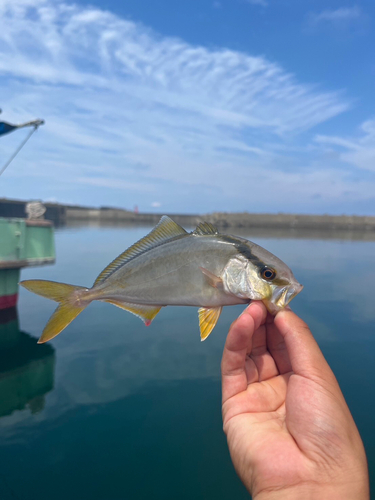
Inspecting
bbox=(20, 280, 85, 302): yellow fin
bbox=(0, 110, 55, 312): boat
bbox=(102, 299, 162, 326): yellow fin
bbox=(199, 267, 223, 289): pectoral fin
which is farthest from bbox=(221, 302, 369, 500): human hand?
bbox=(0, 110, 55, 312): boat

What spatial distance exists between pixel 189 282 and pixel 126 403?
7712 millimetres

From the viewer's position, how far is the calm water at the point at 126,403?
7.12 metres

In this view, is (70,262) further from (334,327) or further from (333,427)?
(333,427)

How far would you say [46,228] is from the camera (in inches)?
663

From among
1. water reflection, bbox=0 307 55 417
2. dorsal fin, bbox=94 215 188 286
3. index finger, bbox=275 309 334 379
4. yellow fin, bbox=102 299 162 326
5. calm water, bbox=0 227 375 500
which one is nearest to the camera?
index finger, bbox=275 309 334 379

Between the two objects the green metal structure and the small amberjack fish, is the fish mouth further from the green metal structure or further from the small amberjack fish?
the green metal structure

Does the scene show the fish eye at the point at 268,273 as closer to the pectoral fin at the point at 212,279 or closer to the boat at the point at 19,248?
the pectoral fin at the point at 212,279

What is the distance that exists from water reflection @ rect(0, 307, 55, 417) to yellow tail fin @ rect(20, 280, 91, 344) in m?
7.77

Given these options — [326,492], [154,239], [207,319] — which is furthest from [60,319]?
[326,492]

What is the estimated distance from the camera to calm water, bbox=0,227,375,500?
712cm

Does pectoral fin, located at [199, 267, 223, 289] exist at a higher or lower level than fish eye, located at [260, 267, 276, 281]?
lower

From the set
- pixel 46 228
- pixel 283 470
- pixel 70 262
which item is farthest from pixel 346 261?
pixel 283 470

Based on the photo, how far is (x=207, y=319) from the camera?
348cm

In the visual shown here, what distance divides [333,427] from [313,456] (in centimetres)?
31
